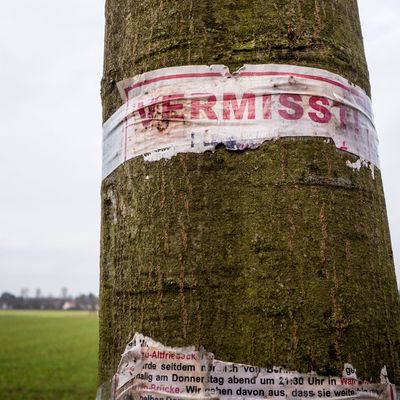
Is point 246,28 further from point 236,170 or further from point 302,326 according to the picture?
point 302,326

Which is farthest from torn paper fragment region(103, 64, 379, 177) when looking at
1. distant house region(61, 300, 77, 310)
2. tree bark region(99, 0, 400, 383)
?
distant house region(61, 300, 77, 310)

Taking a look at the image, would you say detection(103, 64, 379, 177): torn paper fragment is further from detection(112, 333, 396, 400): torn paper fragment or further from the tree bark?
detection(112, 333, 396, 400): torn paper fragment

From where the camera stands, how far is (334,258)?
1.10m

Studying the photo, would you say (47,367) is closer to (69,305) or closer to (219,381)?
(219,381)

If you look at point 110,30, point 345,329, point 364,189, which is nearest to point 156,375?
point 345,329

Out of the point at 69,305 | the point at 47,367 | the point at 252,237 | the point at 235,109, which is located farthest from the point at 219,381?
the point at 69,305

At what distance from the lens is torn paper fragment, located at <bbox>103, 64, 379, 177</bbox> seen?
115cm

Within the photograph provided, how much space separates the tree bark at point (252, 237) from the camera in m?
1.06

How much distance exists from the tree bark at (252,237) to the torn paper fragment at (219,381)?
22mm

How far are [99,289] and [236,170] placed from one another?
0.49m

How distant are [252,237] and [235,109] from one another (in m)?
0.31

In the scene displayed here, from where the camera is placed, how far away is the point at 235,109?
1160 mm

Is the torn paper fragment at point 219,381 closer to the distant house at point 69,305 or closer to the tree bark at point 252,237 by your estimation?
the tree bark at point 252,237

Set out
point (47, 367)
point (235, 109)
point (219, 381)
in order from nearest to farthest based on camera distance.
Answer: point (219, 381) → point (235, 109) → point (47, 367)
